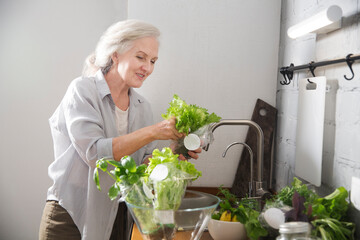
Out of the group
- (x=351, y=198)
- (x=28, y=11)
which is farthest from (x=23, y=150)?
(x=351, y=198)

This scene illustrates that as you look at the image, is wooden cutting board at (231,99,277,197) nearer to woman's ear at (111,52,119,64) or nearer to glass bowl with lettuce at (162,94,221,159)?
glass bowl with lettuce at (162,94,221,159)

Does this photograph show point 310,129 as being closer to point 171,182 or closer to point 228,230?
point 228,230

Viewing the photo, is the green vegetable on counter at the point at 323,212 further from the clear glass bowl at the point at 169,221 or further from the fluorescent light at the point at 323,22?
the fluorescent light at the point at 323,22

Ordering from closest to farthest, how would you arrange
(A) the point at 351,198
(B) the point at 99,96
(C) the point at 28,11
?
(A) the point at 351,198
(B) the point at 99,96
(C) the point at 28,11

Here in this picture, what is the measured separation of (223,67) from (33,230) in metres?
1.81

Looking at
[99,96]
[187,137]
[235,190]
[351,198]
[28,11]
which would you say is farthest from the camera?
[28,11]

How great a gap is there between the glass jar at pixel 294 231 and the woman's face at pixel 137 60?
1.18m

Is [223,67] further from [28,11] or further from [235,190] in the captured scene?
[28,11]

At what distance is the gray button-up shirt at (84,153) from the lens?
1.76 metres

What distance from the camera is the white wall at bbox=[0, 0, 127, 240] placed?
2.66 metres

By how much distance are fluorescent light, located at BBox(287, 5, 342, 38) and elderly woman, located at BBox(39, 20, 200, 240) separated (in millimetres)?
726

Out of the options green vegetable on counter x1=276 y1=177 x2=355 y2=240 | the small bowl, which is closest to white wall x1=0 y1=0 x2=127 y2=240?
the small bowl

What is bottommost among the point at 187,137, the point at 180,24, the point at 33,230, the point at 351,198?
the point at 33,230

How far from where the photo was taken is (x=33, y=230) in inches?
108
